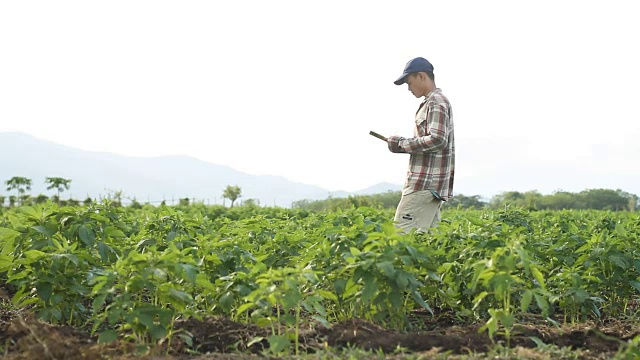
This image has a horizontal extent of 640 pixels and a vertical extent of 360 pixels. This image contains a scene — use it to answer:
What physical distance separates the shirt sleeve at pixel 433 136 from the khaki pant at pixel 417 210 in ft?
1.32

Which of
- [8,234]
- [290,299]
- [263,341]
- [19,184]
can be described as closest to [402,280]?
[290,299]

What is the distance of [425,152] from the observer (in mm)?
6109

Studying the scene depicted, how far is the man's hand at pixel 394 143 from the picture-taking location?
618 centimetres

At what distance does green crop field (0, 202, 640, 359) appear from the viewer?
12.0ft

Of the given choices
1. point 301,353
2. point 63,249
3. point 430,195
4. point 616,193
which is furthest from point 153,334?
point 616,193

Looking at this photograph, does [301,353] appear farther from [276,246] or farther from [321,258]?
[276,246]

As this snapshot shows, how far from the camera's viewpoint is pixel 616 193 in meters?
40.9

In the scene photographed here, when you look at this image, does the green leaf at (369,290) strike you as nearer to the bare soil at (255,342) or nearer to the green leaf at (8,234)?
the bare soil at (255,342)

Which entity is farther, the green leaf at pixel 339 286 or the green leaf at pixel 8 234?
the green leaf at pixel 8 234

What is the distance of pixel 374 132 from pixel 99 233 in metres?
2.65

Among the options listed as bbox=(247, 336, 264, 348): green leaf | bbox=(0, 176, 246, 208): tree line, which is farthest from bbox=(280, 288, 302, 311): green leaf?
bbox=(0, 176, 246, 208): tree line

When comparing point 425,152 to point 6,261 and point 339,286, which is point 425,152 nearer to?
point 339,286

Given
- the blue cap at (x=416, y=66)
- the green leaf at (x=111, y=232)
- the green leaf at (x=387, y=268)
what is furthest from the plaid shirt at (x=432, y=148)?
the green leaf at (x=111, y=232)

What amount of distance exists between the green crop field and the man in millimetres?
846
